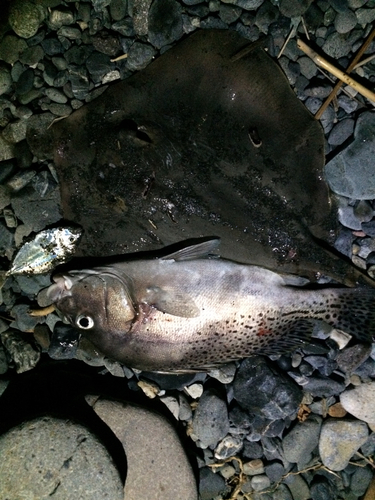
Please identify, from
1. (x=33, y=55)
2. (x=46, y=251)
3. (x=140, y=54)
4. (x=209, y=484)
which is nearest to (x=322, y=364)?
(x=209, y=484)

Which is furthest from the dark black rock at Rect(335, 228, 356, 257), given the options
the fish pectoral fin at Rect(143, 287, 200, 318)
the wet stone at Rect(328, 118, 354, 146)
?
the fish pectoral fin at Rect(143, 287, 200, 318)

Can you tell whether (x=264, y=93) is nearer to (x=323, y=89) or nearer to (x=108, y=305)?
(x=323, y=89)

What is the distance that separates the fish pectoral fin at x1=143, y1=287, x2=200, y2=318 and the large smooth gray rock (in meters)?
1.27

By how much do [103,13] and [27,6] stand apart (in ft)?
2.51

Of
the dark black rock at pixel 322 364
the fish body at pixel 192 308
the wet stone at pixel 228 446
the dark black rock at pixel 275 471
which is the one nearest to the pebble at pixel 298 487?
the dark black rock at pixel 275 471

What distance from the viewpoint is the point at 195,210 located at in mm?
4383

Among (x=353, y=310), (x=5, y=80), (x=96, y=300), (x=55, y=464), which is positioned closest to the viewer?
(x=96, y=300)

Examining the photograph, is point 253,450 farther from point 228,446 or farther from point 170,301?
point 170,301

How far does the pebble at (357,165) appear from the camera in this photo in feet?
15.3

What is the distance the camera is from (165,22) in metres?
4.62

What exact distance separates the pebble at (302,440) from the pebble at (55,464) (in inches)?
69.8

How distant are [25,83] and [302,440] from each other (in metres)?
4.69

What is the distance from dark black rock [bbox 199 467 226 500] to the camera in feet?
16.8

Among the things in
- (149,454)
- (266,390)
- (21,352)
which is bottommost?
(21,352)
